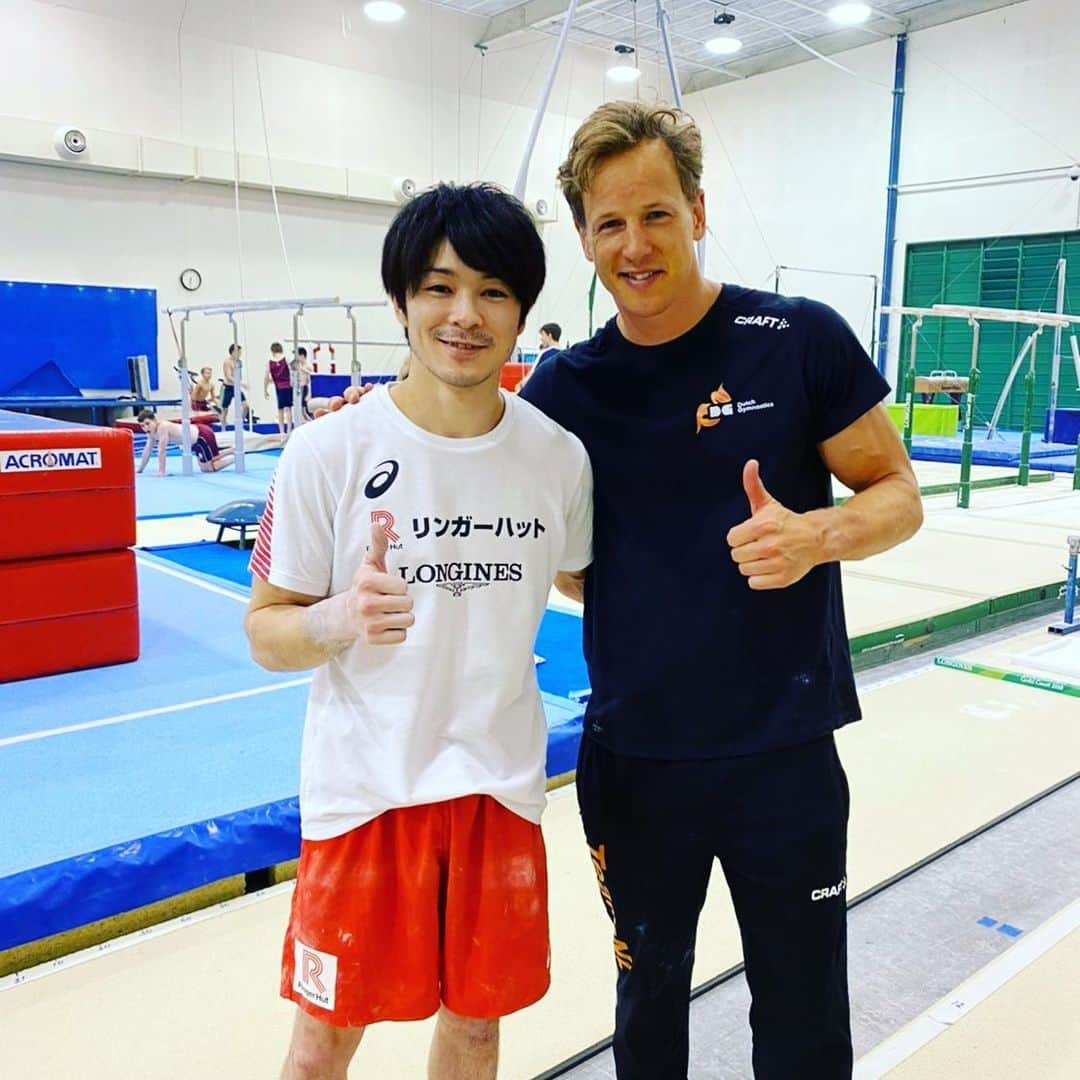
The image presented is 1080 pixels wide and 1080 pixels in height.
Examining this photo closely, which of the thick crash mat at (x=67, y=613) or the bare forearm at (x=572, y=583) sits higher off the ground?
the bare forearm at (x=572, y=583)

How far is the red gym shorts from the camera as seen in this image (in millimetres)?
1402

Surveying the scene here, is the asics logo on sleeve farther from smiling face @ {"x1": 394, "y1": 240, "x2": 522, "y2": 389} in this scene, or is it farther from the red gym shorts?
the red gym shorts

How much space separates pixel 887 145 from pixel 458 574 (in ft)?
58.5

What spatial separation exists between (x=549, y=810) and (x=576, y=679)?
0.96 metres

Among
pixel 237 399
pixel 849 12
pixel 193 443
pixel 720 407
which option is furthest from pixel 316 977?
pixel 849 12

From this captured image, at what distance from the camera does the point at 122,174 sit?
14.5m

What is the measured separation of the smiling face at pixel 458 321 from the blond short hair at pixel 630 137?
0.88 feet

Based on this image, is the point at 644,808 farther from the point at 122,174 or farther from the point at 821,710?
the point at 122,174

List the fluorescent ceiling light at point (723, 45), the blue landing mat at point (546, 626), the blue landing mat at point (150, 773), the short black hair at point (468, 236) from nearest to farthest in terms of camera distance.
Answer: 1. the short black hair at point (468, 236)
2. the blue landing mat at point (150, 773)
3. the blue landing mat at point (546, 626)
4. the fluorescent ceiling light at point (723, 45)

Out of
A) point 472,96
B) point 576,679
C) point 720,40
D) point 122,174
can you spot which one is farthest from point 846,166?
point 576,679

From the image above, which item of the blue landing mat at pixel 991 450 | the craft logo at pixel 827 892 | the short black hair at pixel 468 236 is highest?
the short black hair at pixel 468 236

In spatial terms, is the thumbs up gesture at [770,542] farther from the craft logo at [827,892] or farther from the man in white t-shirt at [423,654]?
the craft logo at [827,892]

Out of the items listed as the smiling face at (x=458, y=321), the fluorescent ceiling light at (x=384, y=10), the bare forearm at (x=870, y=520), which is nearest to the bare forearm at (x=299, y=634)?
the smiling face at (x=458, y=321)

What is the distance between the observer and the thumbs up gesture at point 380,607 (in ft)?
4.17
